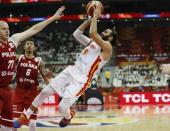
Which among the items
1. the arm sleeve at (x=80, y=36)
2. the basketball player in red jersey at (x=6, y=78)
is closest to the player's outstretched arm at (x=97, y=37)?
the arm sleeve at (x=80, y=36)

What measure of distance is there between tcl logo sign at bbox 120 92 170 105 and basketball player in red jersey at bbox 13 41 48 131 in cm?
982

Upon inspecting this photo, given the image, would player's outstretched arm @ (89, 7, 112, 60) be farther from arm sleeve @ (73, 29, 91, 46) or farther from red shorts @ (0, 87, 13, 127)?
red shorts @ (0, 87, 13, 127)

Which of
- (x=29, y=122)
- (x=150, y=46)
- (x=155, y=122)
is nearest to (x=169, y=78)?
(x=150, y=46)

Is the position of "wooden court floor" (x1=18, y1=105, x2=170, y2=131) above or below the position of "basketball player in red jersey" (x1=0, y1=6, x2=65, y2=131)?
below

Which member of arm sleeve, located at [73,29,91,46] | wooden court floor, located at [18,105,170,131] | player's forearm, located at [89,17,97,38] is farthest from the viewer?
wooden court floor, located at [18,105,170,131]

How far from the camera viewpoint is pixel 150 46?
26.2 meters

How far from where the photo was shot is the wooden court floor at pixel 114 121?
10664mm

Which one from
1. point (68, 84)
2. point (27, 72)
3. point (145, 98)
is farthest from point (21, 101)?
point (145, 98)

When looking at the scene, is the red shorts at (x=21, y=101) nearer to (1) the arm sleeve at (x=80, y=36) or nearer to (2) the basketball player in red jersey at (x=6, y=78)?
(1) the arm sleeve at (x=80, y=36)

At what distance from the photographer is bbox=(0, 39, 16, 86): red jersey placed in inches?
253

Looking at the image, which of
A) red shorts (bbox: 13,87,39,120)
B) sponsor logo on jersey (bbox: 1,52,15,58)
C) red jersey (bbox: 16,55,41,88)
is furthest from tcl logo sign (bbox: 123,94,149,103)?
sponsor logo on jersey (bbox: 1,52,15,58)

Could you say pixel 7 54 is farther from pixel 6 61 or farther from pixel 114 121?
pixel 114 121

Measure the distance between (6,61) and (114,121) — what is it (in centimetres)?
638

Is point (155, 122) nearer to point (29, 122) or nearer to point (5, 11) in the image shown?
point (29, 122)
